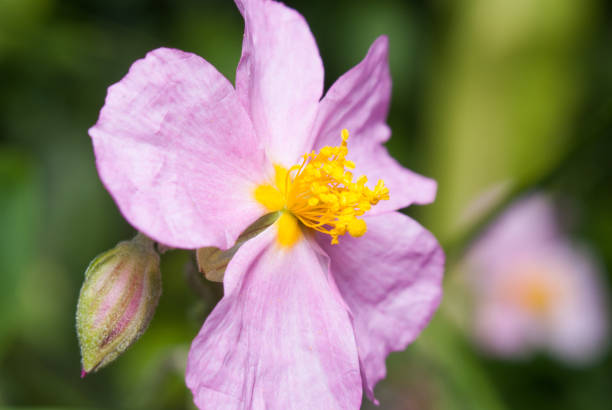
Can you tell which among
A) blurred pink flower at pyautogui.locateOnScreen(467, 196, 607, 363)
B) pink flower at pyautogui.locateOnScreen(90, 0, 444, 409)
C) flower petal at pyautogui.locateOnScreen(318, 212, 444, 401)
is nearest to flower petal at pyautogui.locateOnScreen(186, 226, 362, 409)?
pink flower at pyautogui.locateOnScreen(90, 0, 444, 409)

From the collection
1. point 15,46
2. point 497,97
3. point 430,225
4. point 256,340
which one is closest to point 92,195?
point 15,46

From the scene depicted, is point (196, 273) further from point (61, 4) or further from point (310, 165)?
point (61, 4)

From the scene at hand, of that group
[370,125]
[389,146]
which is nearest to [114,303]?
[370,125]

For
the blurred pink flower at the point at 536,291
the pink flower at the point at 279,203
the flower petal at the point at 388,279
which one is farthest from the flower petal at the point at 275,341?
the blurred pink flower at the point at 536,291

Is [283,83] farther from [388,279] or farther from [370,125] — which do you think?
[388,279]

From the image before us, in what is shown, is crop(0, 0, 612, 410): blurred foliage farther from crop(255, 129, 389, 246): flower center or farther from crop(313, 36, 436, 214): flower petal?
crop(313, 36, 436, 214): flower petal

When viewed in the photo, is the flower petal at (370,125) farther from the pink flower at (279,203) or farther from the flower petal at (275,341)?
the flower petal at (275,341)

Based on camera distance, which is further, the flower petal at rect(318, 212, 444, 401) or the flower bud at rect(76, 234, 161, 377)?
the flower petal at rect(318, 212, 444, 401)
